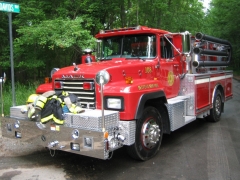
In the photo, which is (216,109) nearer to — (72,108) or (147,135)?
(147,135)

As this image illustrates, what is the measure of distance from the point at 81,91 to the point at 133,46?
1.72m

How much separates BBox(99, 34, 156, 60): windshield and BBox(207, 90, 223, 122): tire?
10.3ft

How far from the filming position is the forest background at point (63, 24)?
10195mm

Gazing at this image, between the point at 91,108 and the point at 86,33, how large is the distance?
6402mm

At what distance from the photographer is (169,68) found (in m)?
6.04

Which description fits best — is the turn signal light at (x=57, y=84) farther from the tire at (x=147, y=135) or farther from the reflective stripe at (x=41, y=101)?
the tire at (x=147, y=135)

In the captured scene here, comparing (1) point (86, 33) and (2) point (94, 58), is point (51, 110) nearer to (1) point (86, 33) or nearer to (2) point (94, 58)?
(2) point (94, 58)

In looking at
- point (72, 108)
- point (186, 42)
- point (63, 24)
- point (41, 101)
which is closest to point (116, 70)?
point (72, 108)

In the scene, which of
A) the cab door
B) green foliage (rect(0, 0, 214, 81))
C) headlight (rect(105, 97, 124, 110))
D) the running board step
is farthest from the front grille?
green foliage (rect(0, 0, 214, 81))

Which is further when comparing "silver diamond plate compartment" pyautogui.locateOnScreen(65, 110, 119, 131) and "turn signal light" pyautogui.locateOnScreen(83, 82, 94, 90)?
"turn signal light" pyautogui.locateOnScreen(83, 82, 94, 90)

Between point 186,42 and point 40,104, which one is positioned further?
point 186,42

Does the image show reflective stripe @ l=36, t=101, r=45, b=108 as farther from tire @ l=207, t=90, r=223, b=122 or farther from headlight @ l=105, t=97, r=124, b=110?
tire @ l=207, t=90, r=223, b=122

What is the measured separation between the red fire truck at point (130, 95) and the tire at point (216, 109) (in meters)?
0.35

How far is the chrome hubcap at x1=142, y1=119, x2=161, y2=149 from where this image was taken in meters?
4.67
